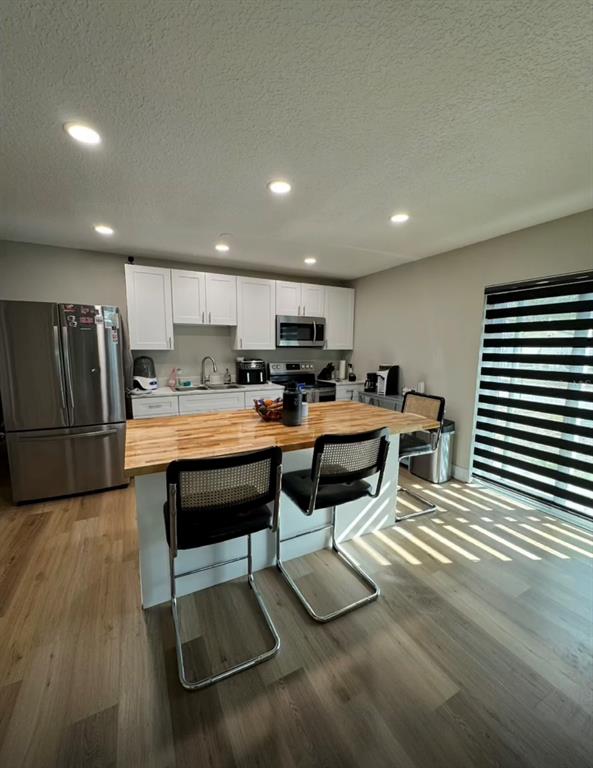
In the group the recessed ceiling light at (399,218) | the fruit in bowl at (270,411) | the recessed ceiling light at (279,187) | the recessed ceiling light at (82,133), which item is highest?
the recessed ceiling light at (399,218)

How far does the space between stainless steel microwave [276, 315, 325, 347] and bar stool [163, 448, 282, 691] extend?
3156mm

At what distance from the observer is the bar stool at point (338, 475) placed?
1.60 m

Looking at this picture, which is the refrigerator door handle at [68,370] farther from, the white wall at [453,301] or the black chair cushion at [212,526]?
the white wall at [453,301]

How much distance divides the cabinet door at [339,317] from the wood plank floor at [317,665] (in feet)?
10.6

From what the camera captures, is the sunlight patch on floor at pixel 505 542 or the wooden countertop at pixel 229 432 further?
the sunlight patch on floor at pixel 505 542

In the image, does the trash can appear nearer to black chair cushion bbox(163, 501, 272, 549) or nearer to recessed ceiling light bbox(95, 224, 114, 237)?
black chair cushion bbox(163, 501, 272, 549)

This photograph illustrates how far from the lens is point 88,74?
1204 millimetres

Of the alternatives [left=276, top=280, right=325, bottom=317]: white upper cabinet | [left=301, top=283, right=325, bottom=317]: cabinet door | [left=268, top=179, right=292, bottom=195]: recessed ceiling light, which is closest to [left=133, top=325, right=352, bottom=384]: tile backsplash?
[left=276, top=280, right=325, bottom=317]: white upper cabinet

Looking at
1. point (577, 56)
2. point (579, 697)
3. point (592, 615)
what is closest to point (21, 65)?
point (577, 56)

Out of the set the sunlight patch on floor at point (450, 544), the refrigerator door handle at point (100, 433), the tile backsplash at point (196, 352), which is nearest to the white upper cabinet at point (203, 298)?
the tile backsplash at point (196, 352)

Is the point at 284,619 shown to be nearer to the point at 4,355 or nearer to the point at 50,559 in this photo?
the point at 50,559

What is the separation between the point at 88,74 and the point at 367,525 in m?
3.02

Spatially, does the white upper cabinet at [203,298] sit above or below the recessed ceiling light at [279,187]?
below

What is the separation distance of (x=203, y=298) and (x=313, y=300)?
1.62 meters
